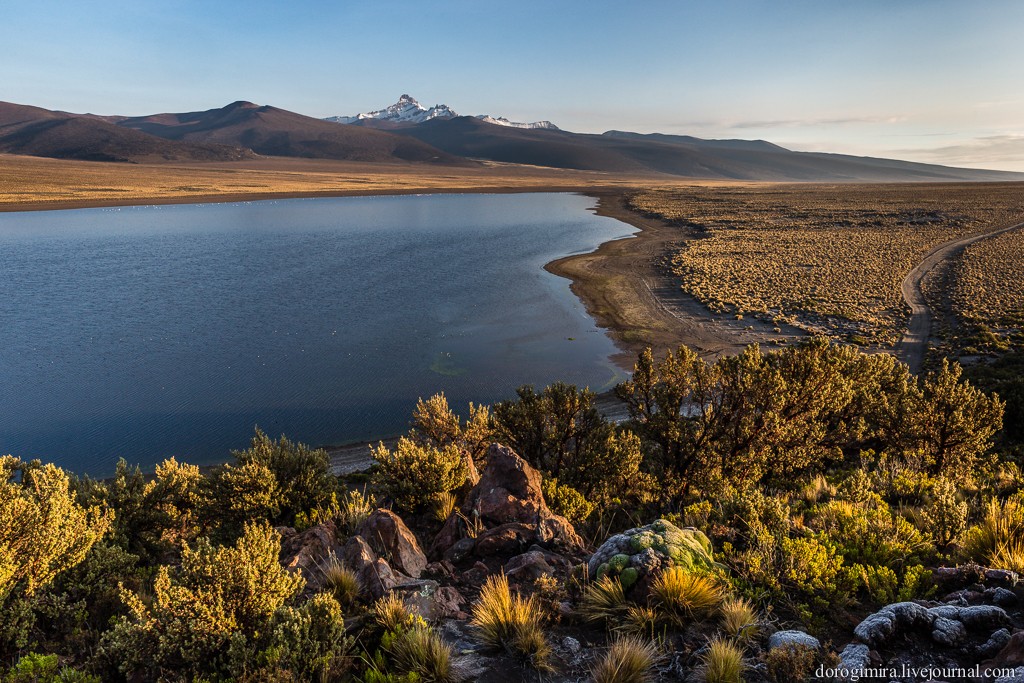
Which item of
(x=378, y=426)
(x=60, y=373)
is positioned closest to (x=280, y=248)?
(x=60, y=373)

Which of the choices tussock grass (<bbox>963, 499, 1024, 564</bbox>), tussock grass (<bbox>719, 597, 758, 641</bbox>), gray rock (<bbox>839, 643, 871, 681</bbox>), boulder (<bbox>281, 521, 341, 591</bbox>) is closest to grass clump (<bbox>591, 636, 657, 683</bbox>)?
tussock grass (<bbox>719, 597, 758, 641</bbox>)

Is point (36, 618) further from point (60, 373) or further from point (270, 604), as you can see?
point (60, 373)

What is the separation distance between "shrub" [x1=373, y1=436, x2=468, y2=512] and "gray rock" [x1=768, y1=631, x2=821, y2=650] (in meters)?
6.52

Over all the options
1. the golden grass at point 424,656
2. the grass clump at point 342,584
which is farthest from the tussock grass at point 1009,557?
the grass clump at point 342,584

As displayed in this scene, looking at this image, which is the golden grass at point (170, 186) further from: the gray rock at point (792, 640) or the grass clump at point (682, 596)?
the gray rock at point (792, 640)

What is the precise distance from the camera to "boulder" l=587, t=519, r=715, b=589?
6668mm

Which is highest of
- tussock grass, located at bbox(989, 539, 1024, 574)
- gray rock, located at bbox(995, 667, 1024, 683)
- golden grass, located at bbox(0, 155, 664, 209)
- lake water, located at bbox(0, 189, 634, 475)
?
golden grass, located at bbox(0, 155, 664, 209)

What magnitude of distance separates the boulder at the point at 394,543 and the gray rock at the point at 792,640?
4857 mm

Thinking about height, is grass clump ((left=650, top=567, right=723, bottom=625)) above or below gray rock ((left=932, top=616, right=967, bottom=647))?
below

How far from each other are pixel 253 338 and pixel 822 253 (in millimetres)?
60845

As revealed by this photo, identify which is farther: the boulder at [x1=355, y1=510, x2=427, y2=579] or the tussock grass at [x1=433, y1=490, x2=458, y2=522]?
the tussock grass at [x1=433, y1=490, x2=458, y2=522]

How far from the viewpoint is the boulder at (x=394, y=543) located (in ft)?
26.6

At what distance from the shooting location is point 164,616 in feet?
18.4

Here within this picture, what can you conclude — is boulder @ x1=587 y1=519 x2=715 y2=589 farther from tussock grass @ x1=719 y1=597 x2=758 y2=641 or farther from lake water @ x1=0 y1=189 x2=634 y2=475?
lake water @ x1=0 y1=189 x2=634 y2=475
